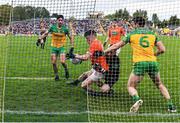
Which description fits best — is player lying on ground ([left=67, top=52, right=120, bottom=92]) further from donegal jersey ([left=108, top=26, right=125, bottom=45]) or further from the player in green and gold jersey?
donegal jersey ([left=108, top=26, right=125, bottom=45])

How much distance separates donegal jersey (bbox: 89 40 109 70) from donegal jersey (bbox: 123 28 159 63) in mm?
1273

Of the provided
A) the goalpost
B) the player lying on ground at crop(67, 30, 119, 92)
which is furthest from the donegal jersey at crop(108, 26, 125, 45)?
the player lying on ground at crop(67, 30, 119, 92)

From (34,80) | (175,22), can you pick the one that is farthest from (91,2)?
(34,80)

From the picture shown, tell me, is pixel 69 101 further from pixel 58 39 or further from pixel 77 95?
pixel 58 39

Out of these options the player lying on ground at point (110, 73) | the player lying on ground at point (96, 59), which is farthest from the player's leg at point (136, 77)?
the player lying on ground at point (110, 73)

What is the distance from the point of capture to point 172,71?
16188 mm

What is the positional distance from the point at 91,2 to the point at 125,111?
2128mm

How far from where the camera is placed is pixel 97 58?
10148mm

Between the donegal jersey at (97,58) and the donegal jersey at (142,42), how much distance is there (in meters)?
1.27

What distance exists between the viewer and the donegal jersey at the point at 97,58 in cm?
994

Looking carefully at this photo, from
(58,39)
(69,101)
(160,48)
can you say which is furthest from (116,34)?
(160,48)

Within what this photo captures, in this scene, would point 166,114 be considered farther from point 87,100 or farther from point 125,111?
point 87,100

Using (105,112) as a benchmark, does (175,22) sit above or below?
above

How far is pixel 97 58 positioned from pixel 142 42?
1.67 meters
